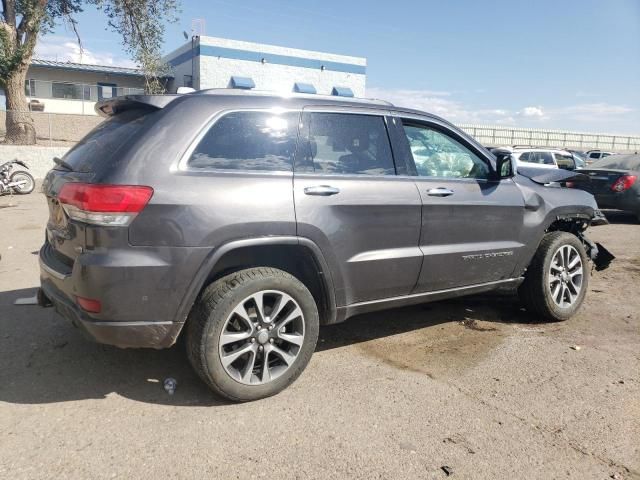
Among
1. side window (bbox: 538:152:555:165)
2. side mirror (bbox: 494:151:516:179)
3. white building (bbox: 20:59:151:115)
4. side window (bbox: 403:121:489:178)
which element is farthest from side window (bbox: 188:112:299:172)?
white building (bbox: 20:59:151:115)

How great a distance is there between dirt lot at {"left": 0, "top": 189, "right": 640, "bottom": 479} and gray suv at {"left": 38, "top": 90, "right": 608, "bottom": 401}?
411 mm

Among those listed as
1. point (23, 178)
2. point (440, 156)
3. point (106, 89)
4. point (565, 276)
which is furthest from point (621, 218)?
point (106, 89)

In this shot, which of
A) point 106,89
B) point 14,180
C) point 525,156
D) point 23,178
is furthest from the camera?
point 106,89

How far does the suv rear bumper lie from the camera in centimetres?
301

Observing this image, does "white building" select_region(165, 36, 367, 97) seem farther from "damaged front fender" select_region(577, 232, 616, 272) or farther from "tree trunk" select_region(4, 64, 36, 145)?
"damaged front fender" select_region(577, 232, 616, 272)

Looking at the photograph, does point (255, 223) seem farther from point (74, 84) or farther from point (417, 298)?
point (74, 84)

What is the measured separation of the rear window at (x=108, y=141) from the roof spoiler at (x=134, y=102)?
4 centimetres

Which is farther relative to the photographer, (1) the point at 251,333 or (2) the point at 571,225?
(2) the point at 571,225

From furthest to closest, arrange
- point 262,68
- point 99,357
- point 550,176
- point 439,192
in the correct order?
point 262,68
point 550,176
point 439,192
point 99,357

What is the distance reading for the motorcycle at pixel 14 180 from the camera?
1276 cm

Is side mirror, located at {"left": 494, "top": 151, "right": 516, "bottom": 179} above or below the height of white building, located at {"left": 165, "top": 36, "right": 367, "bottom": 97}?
below

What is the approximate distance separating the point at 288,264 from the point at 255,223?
0.53 meters

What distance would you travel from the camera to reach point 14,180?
42.4 feet

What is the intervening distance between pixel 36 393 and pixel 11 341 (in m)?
1.01
